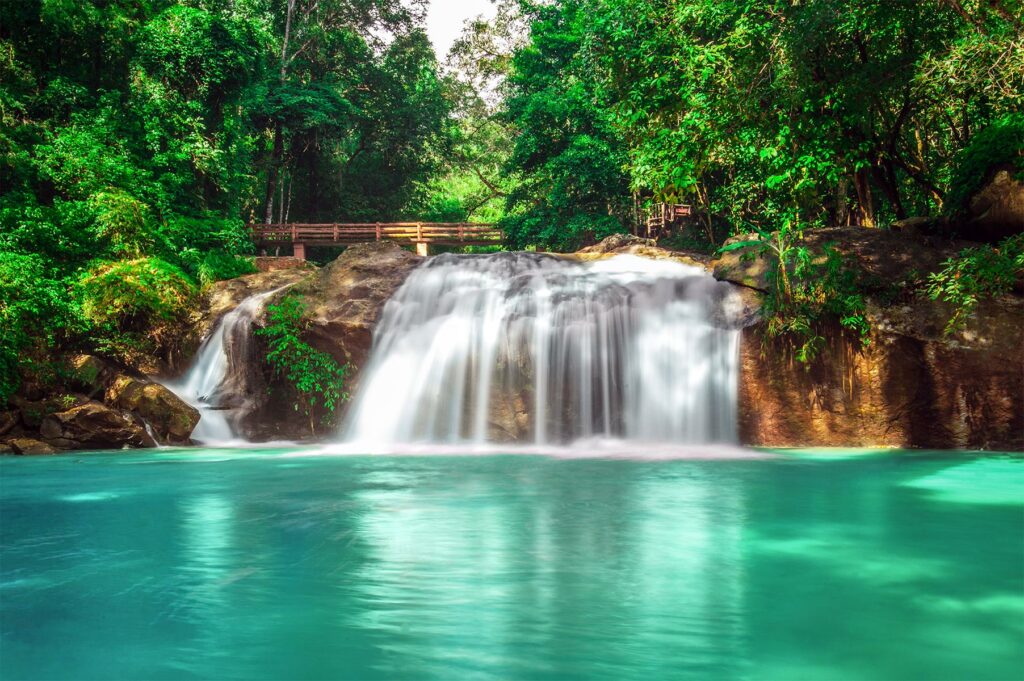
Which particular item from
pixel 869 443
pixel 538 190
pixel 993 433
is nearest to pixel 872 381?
pixel 869 443

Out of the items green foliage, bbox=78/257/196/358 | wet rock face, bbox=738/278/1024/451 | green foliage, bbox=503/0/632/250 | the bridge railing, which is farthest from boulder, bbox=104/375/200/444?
the bridge railing

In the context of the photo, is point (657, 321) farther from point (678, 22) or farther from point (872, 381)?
point (678, 22)

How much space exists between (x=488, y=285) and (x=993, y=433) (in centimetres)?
704

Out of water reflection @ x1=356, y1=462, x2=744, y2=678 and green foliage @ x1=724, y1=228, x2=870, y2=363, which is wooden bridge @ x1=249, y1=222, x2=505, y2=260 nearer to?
green foliage @ x1=724, y1=228, x2=870, y2=363

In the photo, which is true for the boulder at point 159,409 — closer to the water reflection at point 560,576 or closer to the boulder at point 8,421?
the boulder at point 8,421

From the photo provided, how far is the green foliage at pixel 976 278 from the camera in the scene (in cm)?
932

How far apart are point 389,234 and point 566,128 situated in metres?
9.41

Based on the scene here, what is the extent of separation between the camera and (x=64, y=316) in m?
12.3

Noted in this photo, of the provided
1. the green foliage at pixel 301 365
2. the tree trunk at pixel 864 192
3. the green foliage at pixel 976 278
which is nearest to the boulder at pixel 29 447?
the green foliage at pixel 301 365

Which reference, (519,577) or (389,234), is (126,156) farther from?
(389,234)

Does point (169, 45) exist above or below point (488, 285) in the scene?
above

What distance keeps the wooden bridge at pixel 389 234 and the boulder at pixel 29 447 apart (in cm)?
2177

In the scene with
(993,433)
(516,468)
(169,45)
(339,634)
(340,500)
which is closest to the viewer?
(339,634)

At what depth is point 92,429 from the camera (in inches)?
428
